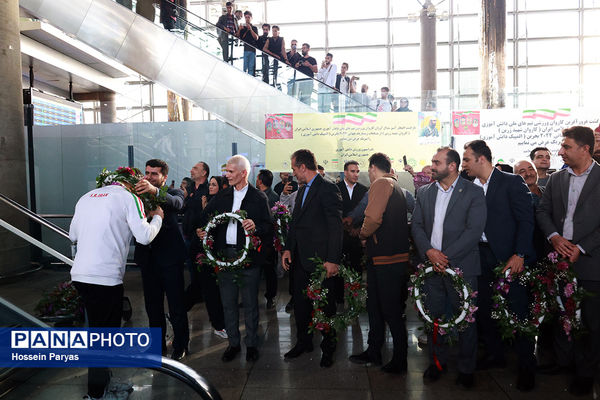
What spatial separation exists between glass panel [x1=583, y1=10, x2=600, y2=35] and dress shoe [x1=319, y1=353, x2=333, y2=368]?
21.7m

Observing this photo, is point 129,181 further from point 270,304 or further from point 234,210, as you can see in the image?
point 270,304

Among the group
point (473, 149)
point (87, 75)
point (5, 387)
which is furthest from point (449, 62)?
point (5, 387)

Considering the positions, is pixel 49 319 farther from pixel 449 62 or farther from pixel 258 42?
pixel 449 62

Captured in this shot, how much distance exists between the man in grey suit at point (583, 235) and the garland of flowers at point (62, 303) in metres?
4.59

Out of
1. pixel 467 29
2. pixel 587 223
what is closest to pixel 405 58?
pixel 467 29

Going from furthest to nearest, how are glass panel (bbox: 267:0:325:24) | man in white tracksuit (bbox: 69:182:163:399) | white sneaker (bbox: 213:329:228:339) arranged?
1. glass panel (bbox: 267:0:325:24)
2. white sneaker (bbox: 213:329:228:339)
3. man in white tracksuit (bbox: 69:182:163:399)

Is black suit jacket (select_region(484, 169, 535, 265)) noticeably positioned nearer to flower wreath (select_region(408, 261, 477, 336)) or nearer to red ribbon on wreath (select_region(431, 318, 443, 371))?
flower wreath (select_region(408, 261, 477, 336))

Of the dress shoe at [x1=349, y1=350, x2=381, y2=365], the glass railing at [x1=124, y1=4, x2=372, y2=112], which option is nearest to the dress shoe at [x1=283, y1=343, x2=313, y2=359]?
the dress shoe at [x1=349, y1=350, x2=381, y2=365]

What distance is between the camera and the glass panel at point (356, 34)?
68.9 feet

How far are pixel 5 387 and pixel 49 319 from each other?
108 cm

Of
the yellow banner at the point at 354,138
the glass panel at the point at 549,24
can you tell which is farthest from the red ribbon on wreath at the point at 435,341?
the glass panel at the point at 549,24

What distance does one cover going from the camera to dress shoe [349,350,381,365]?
4098mm

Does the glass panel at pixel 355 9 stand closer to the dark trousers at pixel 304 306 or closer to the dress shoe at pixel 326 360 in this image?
the dark trousers at pixel 304 306

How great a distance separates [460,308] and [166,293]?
2507mm
